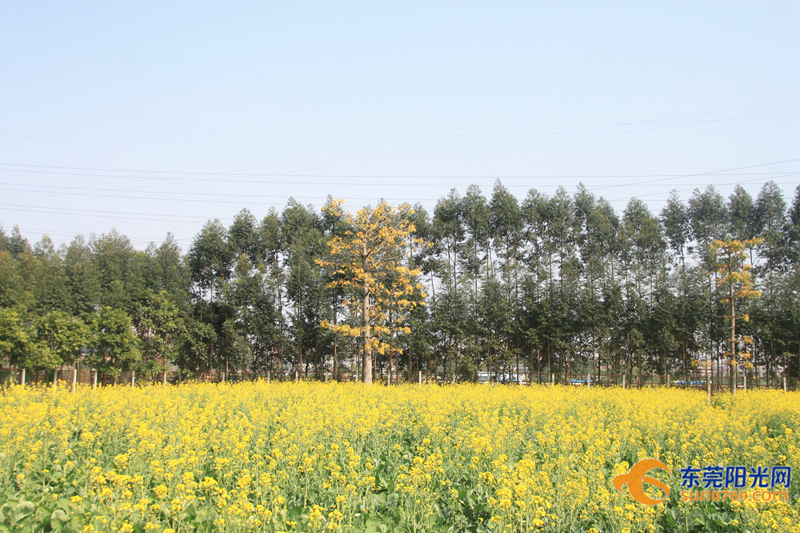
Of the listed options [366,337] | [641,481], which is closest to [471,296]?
[366,337]

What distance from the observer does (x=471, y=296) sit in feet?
132

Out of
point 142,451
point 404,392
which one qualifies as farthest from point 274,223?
point 142,451

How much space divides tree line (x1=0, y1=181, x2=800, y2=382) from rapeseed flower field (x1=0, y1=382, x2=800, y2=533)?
2726cm

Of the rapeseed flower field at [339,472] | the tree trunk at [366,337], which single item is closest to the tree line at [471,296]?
the tree trunk at [366,337]

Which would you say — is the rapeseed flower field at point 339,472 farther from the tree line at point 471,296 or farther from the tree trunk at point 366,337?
the tree line at point 471,296

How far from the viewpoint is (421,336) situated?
39625mm

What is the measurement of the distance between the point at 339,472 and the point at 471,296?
35.4 metres

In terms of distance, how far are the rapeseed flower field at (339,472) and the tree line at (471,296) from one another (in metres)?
27.3

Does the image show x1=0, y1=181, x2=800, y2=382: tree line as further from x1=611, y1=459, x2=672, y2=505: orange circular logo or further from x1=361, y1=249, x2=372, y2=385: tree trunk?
x1=611, y1=459, x2=672, y2=505: orange circular logo

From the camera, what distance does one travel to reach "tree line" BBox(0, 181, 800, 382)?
36938 mm

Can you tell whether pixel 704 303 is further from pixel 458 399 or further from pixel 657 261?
pixel 458 399

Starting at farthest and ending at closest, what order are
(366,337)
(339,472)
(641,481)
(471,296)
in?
(471,296) → (366,337) → (641,481) → (339,472)

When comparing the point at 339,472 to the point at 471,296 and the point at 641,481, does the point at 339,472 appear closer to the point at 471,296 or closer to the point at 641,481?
the point at 641,481

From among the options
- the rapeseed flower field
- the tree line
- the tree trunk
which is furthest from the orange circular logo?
the tree line
